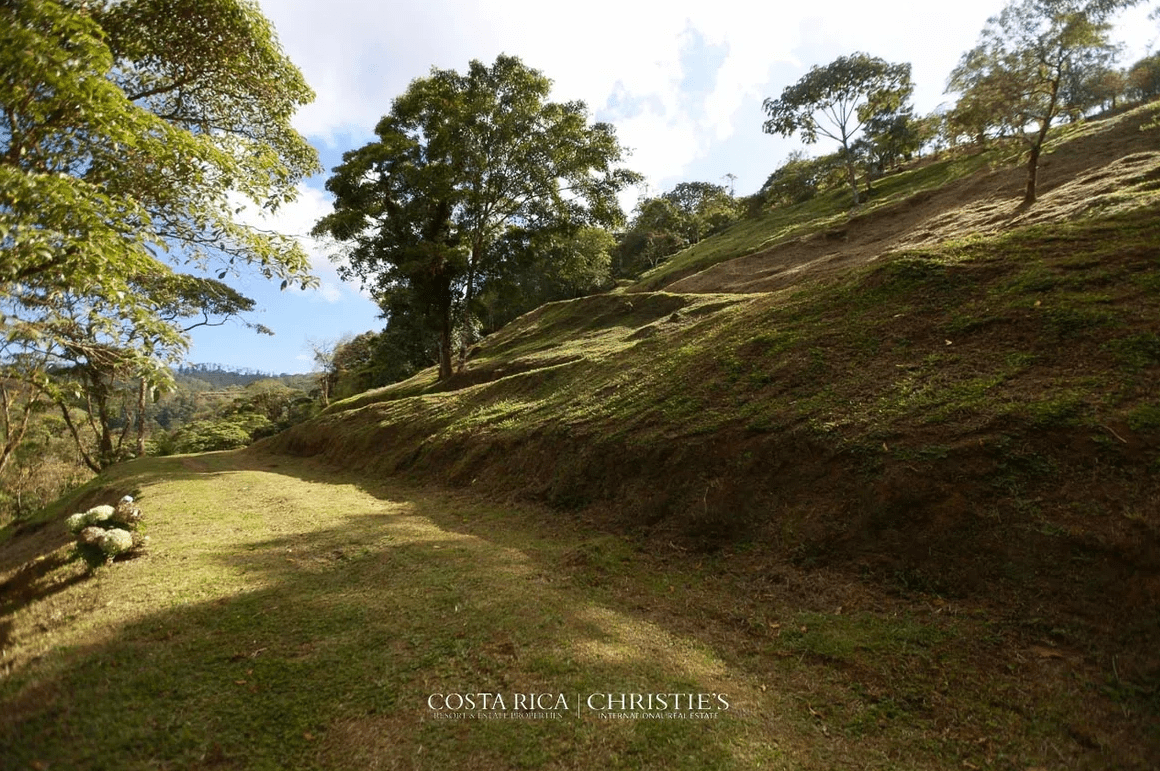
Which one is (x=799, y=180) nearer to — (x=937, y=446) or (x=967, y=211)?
(x=967, y=211)

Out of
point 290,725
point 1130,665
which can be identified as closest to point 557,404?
point 290,725

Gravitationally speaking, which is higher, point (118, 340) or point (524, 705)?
point (118, 340)

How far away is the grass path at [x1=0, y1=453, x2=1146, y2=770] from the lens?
3.62 meters

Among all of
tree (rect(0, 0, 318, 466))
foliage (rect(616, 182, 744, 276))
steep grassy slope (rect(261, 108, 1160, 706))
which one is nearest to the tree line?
tree (rect(0, 0, 318, 466))

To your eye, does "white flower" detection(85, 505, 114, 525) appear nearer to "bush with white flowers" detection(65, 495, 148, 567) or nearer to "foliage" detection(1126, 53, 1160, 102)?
"bush with white flowers" detection(65, 495, 148, 567)

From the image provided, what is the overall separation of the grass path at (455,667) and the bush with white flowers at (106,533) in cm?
32

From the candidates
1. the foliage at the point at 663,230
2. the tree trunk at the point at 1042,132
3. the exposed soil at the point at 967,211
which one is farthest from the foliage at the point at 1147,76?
the tree trunk at the point at 1042,132

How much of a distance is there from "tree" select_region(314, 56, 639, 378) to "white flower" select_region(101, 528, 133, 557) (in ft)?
49.7

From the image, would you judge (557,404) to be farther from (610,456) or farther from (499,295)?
(499,295)

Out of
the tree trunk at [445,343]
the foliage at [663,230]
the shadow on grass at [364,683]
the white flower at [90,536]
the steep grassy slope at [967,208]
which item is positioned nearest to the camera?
the shadow on grass at [364,683]

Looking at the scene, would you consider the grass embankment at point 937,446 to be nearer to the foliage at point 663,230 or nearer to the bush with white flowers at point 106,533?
the bush with white flowers at point 106,533

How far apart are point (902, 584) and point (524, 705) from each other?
14.6 ft

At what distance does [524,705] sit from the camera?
418cm

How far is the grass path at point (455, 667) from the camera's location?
3625 millimetres
